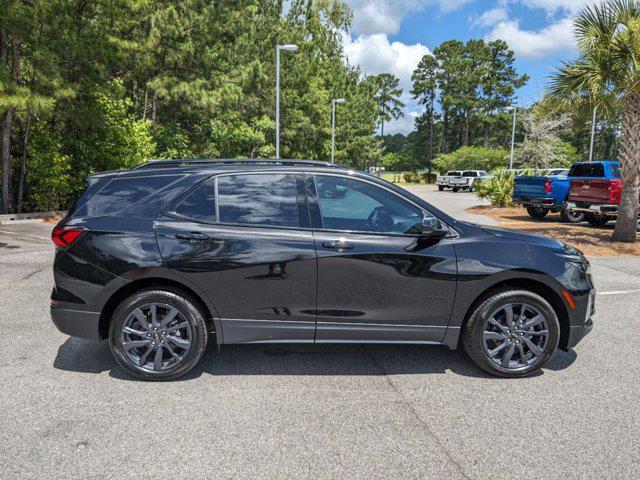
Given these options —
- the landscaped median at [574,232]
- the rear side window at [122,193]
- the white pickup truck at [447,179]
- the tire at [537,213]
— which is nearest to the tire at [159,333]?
the rear side window at [122,193]

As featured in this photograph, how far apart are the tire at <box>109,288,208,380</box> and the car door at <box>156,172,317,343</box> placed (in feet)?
0.66

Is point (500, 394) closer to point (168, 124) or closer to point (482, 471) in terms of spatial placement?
point (482, 471)

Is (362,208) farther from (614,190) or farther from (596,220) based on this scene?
(596,220)

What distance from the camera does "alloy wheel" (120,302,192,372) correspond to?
3684mm

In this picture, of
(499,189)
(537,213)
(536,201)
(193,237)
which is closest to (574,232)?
(536,201)

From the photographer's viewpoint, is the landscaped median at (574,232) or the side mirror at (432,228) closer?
the side mirror at (432,228)

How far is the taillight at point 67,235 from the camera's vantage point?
12.1 ft

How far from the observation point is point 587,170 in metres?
14.5

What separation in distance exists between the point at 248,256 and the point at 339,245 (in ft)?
Result: 2.30

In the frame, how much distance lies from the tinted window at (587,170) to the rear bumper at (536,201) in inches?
41.1

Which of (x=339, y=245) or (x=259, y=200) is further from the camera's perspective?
(x=259, y=200)

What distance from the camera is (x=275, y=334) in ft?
12.2

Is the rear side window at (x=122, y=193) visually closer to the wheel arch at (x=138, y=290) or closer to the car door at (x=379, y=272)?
the wheel arch at (x=138, y=290)

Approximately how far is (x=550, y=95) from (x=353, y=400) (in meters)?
11.3
